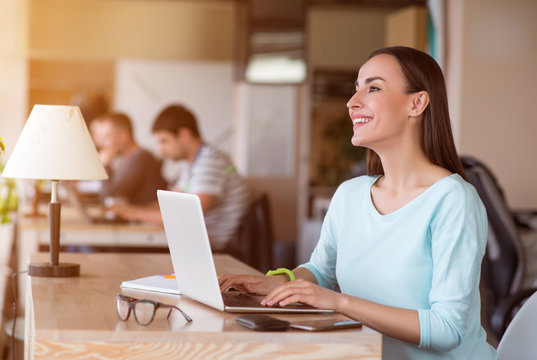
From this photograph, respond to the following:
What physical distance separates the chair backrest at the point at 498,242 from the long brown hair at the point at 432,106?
221 cm

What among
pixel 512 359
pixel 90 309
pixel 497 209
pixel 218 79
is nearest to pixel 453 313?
pixel 512 359

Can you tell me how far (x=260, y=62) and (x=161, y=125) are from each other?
1944mm

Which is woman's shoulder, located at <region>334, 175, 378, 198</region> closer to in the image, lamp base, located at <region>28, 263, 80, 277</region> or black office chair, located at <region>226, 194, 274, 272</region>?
lamp base, located at <region>28, 263, 80, 277</region>

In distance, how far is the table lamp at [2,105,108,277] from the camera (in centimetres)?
229

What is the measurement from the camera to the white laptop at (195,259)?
1.68m

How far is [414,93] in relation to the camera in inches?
74.3

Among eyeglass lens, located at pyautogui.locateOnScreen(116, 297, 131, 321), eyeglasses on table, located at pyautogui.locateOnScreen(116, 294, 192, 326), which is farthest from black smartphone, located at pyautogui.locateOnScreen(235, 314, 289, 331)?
eyeglass lens, located at pyautogui.locateOnScreen(116, 297, 131, 321)

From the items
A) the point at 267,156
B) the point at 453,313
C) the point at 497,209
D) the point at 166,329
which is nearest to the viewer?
the point at 166,329

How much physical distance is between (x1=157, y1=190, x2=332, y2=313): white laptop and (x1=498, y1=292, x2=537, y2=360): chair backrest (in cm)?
53

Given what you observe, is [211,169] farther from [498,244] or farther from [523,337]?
[523,337]

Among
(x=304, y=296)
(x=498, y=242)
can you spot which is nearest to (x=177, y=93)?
(x=498, y=242)

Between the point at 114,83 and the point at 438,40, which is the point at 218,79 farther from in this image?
the point at 438,40

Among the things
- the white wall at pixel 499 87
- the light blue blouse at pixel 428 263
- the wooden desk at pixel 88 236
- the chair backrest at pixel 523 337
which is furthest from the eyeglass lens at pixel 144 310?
the white wall at pixel 499 87

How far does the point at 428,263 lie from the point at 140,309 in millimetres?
634
